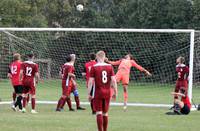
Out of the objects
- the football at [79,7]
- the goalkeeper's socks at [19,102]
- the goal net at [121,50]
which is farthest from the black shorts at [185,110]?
the football at [79,7]

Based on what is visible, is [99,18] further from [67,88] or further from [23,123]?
[23,123]

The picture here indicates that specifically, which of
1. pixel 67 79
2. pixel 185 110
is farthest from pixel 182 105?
pixel 67 79

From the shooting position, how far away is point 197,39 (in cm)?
3058

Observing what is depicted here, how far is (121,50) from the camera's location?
38125mm

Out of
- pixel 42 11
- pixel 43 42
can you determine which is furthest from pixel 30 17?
pixel 43 42

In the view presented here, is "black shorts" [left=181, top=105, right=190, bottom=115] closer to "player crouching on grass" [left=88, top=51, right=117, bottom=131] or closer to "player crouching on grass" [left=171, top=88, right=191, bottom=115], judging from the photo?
"player crouching on grass" [left=171, top=88, right=191, bottom=115]

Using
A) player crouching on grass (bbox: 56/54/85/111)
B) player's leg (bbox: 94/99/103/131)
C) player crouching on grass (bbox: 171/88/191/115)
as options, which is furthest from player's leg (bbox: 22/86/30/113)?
player's leg (bbox: 94/99/103/131)

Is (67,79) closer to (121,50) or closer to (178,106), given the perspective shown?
(178,106)

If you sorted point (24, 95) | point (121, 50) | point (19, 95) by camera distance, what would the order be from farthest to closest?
1. point (121, 50)
2. point (24, 95)
3. point (19, 95)

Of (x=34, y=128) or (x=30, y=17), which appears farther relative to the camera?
(x=30, y=17)

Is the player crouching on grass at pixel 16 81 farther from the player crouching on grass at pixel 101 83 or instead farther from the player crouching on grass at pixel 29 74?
the player crouching on grass at pixel 101 83

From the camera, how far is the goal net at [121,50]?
3409cm

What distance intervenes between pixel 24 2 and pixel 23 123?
3209 centimetres

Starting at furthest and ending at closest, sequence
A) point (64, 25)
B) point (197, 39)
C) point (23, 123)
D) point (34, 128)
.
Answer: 1. point (64, 25)
2. point (197, 39)
3. point (23, 123)
4. point (34, 128)
